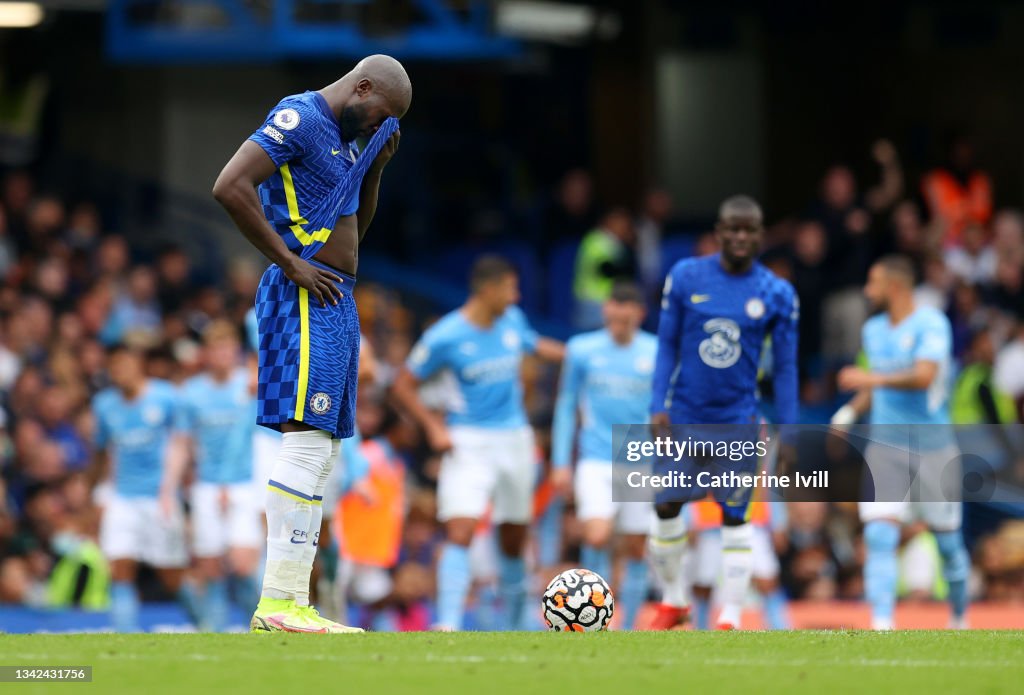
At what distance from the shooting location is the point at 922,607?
15242 millimetres

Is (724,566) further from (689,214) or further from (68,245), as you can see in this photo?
(689,214)

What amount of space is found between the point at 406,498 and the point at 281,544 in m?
7.86

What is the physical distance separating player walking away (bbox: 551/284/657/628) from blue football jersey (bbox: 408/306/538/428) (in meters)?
0.45

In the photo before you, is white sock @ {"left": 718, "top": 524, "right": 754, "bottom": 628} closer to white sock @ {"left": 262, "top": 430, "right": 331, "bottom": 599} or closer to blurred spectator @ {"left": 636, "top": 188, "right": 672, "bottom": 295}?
white sock @ {"left": 262, "top": 430, "right": 331, "bottom": 599}

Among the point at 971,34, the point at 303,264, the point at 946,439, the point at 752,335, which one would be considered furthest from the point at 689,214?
the point at 303,264

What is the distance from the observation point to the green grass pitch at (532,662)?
631cm

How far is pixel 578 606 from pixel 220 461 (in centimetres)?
574

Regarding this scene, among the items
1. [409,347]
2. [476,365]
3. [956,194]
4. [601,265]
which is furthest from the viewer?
[956,194]


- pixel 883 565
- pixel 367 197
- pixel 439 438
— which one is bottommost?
pixel 883 565

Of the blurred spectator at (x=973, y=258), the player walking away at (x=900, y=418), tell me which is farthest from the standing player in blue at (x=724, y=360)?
the blurred spectator at (x=973, y=258)

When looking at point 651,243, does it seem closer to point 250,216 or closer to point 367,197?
point 367,197

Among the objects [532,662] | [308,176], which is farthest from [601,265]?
[532,662]

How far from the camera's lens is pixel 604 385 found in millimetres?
12984

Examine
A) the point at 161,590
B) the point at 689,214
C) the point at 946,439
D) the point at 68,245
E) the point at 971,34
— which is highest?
the point at 971,34
